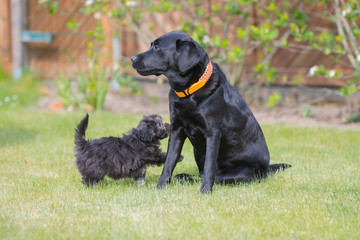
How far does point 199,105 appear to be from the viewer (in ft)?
13.6

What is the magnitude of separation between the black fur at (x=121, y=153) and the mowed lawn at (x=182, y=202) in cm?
15

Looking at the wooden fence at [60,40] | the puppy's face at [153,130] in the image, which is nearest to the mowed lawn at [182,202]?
the puppy's face at [153,130]

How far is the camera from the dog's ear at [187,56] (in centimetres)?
403

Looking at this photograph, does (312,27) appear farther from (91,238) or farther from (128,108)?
(91,238)

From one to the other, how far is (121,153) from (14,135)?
10.3 ft

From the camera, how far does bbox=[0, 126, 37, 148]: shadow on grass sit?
21.4 ft

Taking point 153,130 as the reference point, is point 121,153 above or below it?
below

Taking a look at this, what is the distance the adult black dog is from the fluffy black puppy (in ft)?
0.76

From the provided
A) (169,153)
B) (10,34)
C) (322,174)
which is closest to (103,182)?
(169,153)

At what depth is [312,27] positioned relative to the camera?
27.1 feet

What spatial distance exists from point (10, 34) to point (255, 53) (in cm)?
579

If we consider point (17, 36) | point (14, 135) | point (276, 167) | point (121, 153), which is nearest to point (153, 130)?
point (121, 153)

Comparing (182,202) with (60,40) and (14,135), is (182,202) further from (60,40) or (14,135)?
(60,40)

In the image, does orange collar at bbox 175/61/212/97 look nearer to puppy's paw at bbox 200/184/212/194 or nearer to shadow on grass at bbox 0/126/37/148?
puppy's paw at bbox 200/184/212/194
